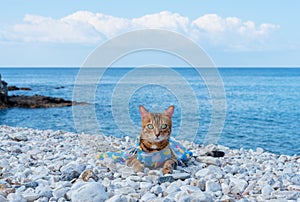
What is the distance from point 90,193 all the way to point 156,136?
149 centimetres

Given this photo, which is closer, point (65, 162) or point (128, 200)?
point (128, 200)

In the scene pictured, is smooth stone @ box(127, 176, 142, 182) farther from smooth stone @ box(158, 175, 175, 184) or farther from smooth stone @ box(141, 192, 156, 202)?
smooth stone @ box(141, 192, 156, 202)

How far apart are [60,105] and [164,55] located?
2738 centimetres

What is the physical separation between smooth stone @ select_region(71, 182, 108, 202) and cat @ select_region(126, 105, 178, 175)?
1.31 meters

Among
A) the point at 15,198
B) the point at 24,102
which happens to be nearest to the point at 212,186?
the point at 15,198

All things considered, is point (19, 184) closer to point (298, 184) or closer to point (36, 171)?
point (36, 171)

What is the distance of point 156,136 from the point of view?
16.9ft

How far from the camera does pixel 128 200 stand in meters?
3.90

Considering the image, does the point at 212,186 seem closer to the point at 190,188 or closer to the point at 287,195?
the point at 190,188

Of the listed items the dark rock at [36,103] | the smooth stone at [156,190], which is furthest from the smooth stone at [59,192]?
the dark rock at [36,103]

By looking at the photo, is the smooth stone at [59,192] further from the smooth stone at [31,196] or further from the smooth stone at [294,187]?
the smooth stone at [294,187]

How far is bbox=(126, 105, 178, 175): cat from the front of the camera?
5129 mm

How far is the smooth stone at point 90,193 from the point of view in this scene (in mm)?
3826

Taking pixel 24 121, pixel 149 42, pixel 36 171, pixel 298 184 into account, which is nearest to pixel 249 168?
pixel 298 184
